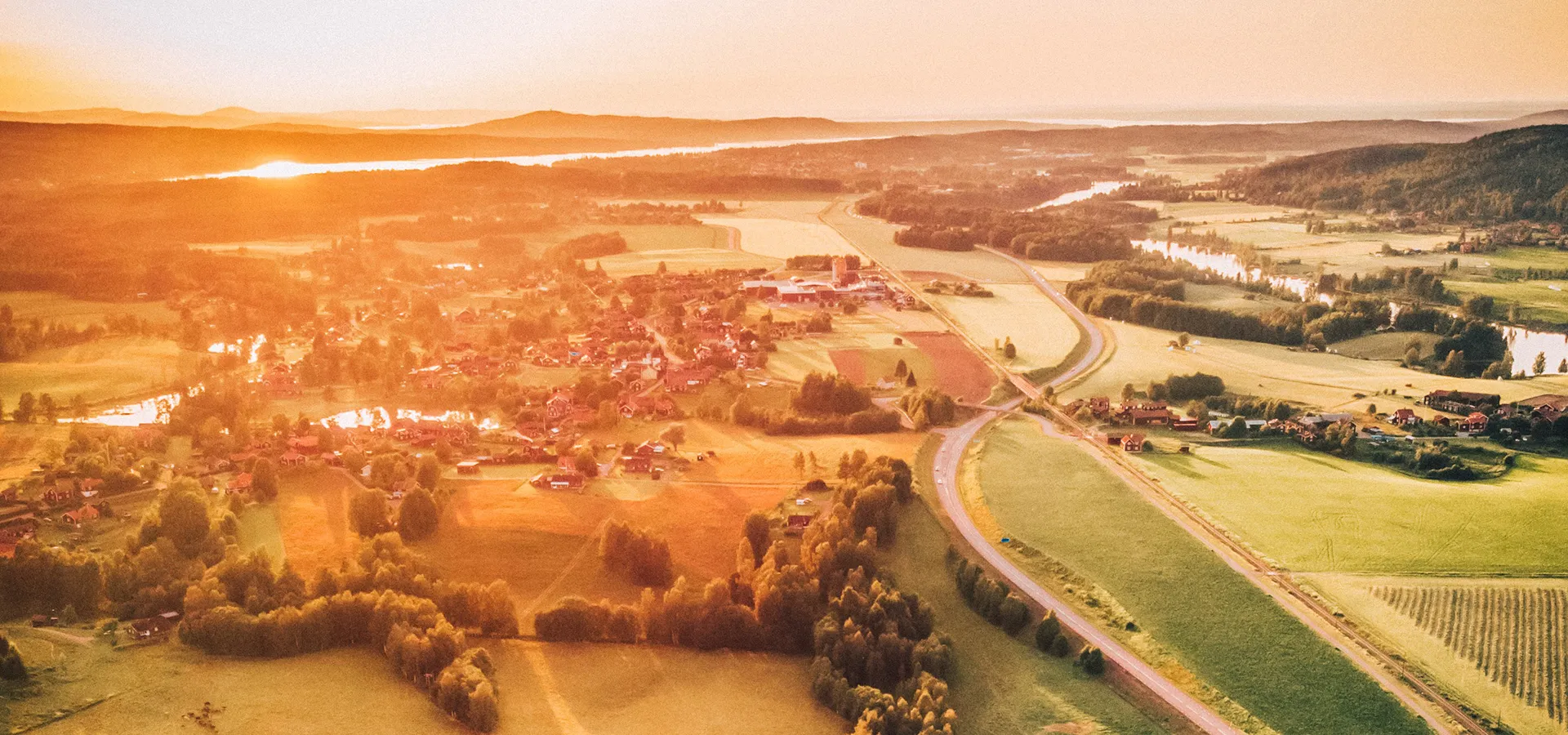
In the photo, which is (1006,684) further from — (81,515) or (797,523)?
(81,515)

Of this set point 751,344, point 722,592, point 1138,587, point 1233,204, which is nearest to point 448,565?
point 722,592

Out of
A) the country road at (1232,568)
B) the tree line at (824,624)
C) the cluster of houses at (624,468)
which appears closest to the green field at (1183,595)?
the country road at (1232,568)

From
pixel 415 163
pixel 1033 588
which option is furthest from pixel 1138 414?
pixel 415 163

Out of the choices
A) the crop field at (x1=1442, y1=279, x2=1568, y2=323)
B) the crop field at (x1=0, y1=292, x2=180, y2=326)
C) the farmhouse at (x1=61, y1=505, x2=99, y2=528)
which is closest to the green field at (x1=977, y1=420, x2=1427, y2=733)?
the farmhouse at (x1=61, y1=505, x2=99, y2=528)

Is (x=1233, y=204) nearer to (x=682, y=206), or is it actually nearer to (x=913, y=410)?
(x=682, y=206)

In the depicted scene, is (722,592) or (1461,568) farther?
(1461,568)
